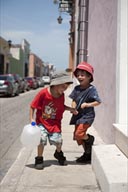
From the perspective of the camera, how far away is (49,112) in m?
5.62

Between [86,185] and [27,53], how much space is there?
83353mm

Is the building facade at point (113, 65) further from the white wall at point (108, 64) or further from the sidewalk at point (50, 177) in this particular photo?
the sidewalk at point (50, 177)

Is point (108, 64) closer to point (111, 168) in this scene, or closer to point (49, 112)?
point (49, 112)

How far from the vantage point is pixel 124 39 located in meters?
5.85

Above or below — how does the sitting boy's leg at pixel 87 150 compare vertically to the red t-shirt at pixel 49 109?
below

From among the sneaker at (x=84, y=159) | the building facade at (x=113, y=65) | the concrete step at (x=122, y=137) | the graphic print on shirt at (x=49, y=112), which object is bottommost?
the sneaker at (x=84, y=159)

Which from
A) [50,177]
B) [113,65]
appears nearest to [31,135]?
[50,177]

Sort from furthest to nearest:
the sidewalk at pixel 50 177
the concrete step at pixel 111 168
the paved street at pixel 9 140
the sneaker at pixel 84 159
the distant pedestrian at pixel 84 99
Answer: the paved street at pixel 9 140
the sneaker at pixel 84 159
the distant pedestrian at pixel 84 99
the sidewalk at pixel 50 177
the concrete step at pixel 111 168

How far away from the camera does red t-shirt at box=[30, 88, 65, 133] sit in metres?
5.57

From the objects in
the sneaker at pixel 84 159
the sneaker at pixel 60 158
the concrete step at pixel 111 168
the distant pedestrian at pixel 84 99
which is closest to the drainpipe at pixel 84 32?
the sneaker at pixel 84 159

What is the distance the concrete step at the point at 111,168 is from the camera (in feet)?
13.2

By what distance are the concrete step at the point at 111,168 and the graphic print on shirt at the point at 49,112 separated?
79cm

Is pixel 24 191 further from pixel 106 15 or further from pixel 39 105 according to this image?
pixel 106 15

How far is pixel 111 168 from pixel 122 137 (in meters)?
0.73
